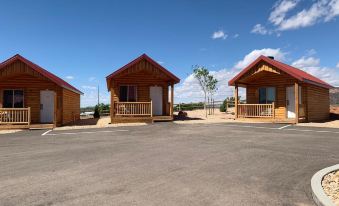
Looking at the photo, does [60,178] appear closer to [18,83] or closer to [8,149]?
[8,149]

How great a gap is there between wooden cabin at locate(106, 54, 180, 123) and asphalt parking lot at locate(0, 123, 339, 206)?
398 inches

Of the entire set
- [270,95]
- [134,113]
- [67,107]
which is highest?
[270,95]

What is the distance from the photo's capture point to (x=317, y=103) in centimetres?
2289

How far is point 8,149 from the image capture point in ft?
33.3

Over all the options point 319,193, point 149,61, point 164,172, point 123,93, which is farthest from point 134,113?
point 319,193

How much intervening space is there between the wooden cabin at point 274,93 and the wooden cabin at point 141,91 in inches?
196

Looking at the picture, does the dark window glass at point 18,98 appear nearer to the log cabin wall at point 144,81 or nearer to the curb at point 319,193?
the log cabin wall at point 144,81

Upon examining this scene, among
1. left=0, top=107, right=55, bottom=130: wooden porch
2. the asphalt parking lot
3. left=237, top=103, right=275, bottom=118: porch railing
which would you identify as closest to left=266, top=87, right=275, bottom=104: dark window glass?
left=237, top=103, right=275, bottom=118: porch railing

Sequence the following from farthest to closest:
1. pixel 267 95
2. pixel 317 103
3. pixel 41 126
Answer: pixel 317 103
pixel 267 95
pixel 41 126

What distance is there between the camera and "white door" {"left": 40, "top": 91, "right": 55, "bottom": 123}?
67.8 ft

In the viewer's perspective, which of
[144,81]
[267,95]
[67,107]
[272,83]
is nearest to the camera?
[272,83]

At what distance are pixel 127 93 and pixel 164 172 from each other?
16316mm

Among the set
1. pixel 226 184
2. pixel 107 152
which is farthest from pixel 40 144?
pixel 226 184

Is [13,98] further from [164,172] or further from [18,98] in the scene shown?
[164,172]
